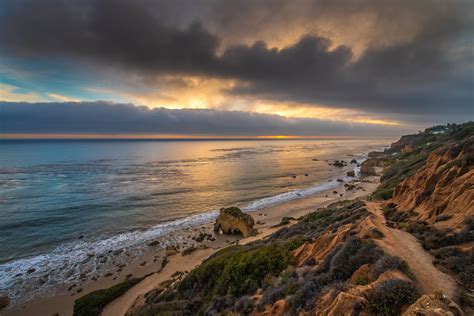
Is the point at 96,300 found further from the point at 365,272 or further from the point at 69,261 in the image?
the point at 365,272

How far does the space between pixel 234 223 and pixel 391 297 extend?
27315 mm

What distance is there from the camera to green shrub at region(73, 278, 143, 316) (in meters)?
17.8

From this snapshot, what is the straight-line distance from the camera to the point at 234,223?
3288 centimetres

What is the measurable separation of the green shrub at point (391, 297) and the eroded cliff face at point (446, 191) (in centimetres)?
777

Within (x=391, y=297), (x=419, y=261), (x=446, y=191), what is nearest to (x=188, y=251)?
(x=419, y=261)

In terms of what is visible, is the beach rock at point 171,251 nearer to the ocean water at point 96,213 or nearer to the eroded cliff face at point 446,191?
the ocean water at point 96,213

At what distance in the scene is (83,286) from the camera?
877 inches

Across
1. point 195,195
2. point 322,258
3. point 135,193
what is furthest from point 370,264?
point 135,193

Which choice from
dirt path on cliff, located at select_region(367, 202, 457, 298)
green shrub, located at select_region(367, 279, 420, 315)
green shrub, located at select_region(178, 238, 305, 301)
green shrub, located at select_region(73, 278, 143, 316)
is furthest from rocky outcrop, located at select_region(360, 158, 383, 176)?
green shrub, located at select_region(367, 279, 420, 315)

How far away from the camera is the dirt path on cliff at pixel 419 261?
7.61 m

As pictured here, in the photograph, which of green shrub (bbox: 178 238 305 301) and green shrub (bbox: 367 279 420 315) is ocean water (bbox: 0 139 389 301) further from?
green shrub (bbox: 367 279 420 315)

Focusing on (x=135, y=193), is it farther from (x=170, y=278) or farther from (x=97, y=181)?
(x=170, y=278)

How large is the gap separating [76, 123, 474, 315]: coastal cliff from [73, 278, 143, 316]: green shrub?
3.19m

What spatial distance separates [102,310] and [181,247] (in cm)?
1202
